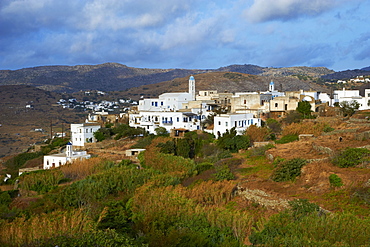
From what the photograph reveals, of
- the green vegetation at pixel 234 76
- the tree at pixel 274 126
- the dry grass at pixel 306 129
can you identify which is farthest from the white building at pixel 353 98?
the green vegetation at pixel 234 76

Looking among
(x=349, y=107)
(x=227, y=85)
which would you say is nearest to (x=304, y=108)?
(x=349, y=107)

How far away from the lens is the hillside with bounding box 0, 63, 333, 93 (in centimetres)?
16875

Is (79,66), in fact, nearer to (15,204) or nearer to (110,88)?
(110,88)

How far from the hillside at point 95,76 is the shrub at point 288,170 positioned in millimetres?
142592

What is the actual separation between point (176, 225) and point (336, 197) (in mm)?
6968

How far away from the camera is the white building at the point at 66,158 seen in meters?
36.2

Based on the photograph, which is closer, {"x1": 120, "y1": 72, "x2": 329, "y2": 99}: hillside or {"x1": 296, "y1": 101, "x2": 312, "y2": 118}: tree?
{"x1": 296, "y1": 101, "x2": 312, "y2": 118}: tree

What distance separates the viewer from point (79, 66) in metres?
199

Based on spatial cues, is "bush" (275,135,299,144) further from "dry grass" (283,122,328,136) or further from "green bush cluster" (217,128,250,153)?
"green bush cluster" (217,128,250,153)

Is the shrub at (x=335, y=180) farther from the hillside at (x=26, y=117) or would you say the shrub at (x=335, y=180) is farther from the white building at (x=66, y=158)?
the hillside at (x=26, y=117)

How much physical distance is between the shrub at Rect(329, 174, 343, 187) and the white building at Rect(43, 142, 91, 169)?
22642 millimetres

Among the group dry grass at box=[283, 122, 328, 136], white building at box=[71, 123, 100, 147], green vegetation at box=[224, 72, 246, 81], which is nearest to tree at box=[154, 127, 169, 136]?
white building at box=[71, 123, 100, 147]

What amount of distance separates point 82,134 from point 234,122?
54.1ft

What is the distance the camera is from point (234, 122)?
127 feet
